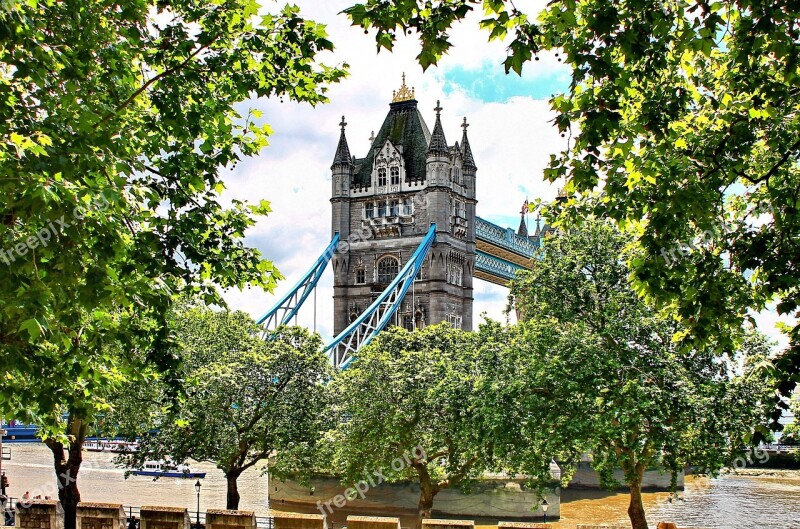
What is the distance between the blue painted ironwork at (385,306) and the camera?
245 ft

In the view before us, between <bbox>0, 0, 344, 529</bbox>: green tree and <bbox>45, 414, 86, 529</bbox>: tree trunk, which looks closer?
<bbox>0, 0, 344, 529</bbox>: green tree

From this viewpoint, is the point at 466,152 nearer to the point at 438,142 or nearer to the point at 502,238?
the point at 438,142

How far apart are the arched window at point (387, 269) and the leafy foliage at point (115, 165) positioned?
65.3 meters

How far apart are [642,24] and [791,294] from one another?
4.45 metres

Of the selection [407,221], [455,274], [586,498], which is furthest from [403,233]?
[586,498]

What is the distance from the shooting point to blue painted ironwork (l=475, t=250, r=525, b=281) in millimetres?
86125

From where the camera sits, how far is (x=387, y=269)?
8131cm

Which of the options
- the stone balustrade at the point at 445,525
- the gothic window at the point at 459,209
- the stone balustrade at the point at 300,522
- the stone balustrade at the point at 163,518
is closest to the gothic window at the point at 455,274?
the gothic window at the point at 459,209

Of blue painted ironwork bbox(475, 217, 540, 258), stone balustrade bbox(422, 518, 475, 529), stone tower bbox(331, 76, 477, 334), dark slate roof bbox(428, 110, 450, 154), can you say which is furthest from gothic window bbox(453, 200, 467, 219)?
stone balustrade bbox(422, 518, 475, 529)

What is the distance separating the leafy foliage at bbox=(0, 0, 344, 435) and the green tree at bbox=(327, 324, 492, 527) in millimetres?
15019

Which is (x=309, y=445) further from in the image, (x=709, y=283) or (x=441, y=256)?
(x=441, y=256)

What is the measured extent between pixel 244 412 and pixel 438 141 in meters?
50.9

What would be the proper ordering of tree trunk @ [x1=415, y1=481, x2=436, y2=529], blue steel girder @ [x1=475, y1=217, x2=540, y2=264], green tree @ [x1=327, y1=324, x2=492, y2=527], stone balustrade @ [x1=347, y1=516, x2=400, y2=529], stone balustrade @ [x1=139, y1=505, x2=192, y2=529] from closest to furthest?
stone balustrade @ [x1=347, y1=516, x2=400, y2=529]
stone balustrade @ [x1=139, y1=505, x2=192, y2=529]
tree trunk @ [x1=415, y1=481, x2=436, y2=529]
green tree @ [x1=327, y1=324, x2=492, y2=527]
blue steel girder @ [x1=475, y1=217, x2=540, y2=264]

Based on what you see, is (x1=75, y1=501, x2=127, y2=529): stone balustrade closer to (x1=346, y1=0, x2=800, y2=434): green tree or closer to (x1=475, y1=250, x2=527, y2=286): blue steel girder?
(x1=346, y1=0, x2=800, y2=434): green tree
